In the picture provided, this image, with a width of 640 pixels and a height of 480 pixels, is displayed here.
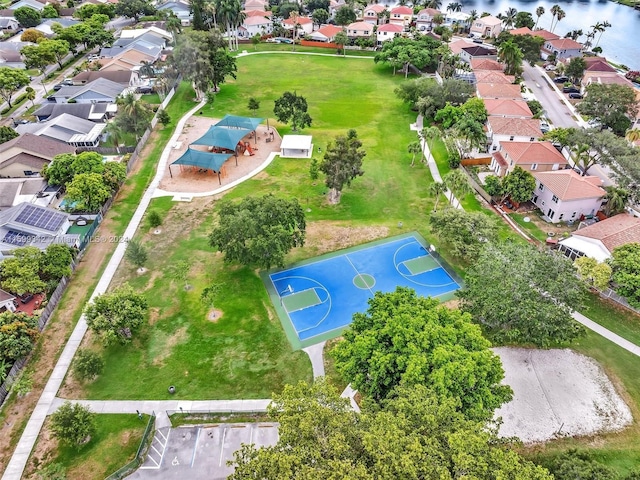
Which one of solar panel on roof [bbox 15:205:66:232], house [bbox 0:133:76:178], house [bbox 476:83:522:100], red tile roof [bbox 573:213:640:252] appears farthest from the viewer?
house [bbox 476:83:522:100]

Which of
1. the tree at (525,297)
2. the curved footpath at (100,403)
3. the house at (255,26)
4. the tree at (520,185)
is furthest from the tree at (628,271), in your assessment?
the house at (255,26)

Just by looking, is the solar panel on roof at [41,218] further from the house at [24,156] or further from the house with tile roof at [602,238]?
the house with tile roof at [602,238]

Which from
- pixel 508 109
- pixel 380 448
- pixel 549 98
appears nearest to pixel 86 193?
pixel 380 448

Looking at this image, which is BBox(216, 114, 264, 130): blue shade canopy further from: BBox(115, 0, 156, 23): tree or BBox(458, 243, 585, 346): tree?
BBox(115, 0, 156, 23): tree

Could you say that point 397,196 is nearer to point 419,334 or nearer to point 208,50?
point 419,334

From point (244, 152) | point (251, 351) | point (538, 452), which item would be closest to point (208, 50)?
point (244, 152)

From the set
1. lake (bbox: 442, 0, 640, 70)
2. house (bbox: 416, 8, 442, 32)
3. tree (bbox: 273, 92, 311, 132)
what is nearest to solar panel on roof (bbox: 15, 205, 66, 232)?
tree (bbox: 273, 92, 311, 132)

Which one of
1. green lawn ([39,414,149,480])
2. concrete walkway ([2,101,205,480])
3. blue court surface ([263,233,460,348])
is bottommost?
concrete walkway ([2,101,205,480])
